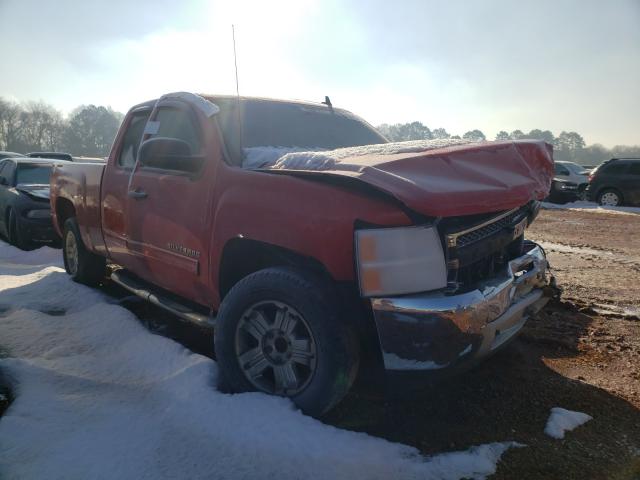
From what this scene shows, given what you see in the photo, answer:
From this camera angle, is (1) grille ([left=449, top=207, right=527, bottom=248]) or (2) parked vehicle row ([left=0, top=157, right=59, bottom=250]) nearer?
(1) grille ([left=449, top=207, right=527, bottom=248])

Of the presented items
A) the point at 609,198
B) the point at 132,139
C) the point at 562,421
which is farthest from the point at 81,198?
the point at 609,198

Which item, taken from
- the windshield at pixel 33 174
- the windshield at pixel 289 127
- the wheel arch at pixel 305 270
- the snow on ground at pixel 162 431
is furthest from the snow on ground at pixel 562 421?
the windshield at pixel 33 174

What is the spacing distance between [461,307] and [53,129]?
8301 cm

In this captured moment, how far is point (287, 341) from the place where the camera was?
7.72 feet

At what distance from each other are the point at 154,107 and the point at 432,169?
2438mm

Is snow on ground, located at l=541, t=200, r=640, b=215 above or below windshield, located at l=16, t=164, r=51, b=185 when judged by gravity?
below

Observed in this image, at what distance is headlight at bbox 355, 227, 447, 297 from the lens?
80.0 inches

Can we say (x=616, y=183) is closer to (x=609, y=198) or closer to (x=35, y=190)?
(x=609, y=198)

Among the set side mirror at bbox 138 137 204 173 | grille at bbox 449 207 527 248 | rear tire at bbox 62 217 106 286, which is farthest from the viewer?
rear tire at bbox 62 217 106 286

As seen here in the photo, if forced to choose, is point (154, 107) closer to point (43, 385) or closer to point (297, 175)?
point (297, 175)

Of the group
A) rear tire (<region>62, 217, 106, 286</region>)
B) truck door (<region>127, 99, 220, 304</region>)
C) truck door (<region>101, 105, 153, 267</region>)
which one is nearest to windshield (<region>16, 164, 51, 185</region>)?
rear tire (<region>62, 217, 106, 286</region>)

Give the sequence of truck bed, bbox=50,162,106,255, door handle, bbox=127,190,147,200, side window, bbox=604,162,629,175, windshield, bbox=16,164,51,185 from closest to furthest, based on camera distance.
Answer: door handle, bbox=127,190,147,200
truck bed, bbox=50,162,106,255
windshield, bbox=16,164,51,185
side window, bbox=604,162,629,175

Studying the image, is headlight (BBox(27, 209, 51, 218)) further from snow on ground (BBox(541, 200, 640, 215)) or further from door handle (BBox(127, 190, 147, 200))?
snow on ground (BBox(541, 200, 640, 215))

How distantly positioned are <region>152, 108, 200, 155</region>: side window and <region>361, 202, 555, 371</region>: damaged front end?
1790 mm
